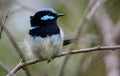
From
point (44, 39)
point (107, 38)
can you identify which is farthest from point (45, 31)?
point (107, 38)

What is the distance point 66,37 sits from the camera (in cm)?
451

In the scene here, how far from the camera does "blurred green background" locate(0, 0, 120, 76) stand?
4.33 m

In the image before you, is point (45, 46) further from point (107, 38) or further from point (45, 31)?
point (107, 38)

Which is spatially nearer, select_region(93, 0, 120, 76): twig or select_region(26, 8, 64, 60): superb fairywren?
select_region(26, 8, 64, 60): superb fairywren

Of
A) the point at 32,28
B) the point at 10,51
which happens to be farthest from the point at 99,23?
the point at 32,28

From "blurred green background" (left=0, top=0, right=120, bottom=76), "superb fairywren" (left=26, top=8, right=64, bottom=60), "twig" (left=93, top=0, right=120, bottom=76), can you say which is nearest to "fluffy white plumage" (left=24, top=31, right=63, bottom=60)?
"superb fairywren" (left=26, top=8, right=64, bottom=60)

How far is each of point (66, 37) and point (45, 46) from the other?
1533mm

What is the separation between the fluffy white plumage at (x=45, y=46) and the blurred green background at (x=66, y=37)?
3.01 ft

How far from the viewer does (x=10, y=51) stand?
4688 millimetres

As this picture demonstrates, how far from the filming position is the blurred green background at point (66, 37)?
14.2 ft

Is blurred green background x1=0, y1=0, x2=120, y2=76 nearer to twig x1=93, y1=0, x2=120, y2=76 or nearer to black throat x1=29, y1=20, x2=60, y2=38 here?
twig x1=93, y1=0, x2=120, y2=76

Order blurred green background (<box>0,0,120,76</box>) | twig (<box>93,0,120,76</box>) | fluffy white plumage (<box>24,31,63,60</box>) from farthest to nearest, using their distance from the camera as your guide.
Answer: blurred green background (<box>0,0,120,76</box>)
twig (<box>93,0,120,76</box>)
fluffy white plumage (<box>24,31,63,60</box>)

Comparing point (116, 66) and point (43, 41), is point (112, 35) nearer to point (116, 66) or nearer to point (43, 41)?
point (116, 66)

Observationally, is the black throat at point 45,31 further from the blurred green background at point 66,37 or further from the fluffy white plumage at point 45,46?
the blurred green background at point 66,37
